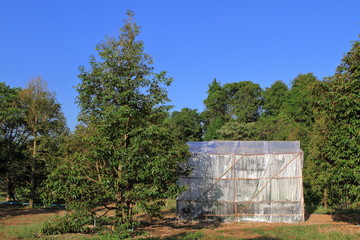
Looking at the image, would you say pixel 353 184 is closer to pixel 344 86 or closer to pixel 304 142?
pixel 344 86

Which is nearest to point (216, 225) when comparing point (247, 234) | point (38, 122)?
point (247, 234)

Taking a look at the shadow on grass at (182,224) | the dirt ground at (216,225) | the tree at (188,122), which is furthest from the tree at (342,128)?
the tree at (188,122)

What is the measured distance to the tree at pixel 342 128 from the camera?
12120 mm

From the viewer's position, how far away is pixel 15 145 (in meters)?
23.1

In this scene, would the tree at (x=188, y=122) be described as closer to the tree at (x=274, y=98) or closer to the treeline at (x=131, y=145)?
the tree at (x=274, y=98)

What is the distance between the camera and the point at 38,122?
22594mm

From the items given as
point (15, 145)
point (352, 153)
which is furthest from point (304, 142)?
point (15, 145)

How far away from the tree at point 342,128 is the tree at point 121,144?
636 centimetres

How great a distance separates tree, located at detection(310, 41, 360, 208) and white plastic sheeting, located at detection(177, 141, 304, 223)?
82.7 inches

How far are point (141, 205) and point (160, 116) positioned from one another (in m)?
3.41

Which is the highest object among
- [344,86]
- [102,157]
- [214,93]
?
[214,93]

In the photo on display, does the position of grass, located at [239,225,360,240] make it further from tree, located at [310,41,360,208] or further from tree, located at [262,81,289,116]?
tree, located at [262,81,289,116]

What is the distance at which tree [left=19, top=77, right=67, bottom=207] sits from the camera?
2202cm

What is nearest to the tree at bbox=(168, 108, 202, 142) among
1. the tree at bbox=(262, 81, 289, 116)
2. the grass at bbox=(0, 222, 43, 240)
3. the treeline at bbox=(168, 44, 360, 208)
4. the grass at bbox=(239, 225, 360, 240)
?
the treeline at bbox=(168, 44, 360, 208)
